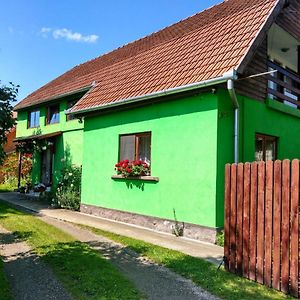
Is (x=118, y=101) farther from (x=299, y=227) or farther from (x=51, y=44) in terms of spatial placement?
(x=299, y=227)

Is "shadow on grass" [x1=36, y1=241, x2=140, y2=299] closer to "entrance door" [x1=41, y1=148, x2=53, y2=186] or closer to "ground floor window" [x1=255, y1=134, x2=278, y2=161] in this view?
"ground floor window" [x1=255, y1=134, x2=278, y2=161]

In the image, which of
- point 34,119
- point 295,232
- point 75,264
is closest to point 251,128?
point 295,232

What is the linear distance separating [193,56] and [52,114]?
10871 mm

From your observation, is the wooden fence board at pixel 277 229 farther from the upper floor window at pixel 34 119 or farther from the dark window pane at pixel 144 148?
the upper floor window at pixel 34 119

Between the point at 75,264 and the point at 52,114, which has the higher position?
the point at 52,114

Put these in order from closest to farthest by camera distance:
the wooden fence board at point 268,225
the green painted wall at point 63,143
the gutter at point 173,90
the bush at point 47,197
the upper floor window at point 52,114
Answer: the wooden fence board at point 268,225, the gutter at point 173,90, the bush at point 47,197, the green painted wall at point 63,143, the upper floor window at point 52,114

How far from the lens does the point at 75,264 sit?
618 cm

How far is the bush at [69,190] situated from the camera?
1331cm

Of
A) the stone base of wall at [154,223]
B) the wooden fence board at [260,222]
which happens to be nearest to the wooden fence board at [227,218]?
the wooden fence board at [260,222]

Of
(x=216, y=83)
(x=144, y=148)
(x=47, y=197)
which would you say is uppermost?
(x=216, y=83)

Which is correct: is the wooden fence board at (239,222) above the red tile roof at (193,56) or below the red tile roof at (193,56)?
below

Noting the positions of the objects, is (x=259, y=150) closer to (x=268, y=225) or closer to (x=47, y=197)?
(x=268, y=225)

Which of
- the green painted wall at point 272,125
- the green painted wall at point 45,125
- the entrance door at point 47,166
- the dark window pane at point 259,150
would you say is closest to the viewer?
the green painted wall at point 272,125

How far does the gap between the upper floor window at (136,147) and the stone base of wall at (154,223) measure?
1690 mm
